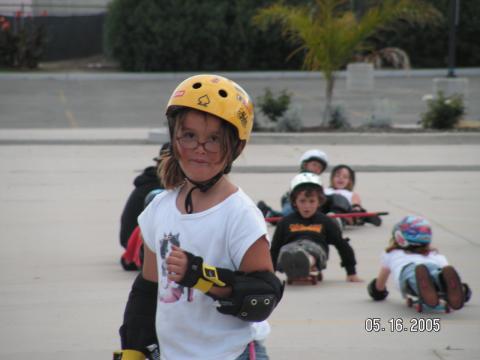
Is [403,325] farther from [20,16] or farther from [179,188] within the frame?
[20,16]

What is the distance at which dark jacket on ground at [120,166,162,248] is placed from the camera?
8.14 m

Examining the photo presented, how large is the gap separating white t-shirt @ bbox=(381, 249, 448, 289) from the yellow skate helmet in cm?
361

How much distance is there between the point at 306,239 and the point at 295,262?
10.2 inches

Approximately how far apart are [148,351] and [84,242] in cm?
635

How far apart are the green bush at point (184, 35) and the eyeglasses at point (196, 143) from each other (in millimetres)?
31217

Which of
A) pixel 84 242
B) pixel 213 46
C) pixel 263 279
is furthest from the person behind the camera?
pixel 213 46

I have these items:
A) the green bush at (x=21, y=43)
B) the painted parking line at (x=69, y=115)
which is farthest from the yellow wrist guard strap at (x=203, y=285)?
the green bush at (x=21, y=43)

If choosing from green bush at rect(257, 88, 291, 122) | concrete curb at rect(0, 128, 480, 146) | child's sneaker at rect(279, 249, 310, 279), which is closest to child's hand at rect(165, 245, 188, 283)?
child's sneaker at rect(279, 249, 310, 279)

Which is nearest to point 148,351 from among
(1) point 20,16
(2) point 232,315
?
(2) point 232,315

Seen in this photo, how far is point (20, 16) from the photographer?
Answer: 35844 mm

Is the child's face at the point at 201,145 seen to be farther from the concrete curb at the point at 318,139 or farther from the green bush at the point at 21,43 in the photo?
the green bush at the point at 21,43

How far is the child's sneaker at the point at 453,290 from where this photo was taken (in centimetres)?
618

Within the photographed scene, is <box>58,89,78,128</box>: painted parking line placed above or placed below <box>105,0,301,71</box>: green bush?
below

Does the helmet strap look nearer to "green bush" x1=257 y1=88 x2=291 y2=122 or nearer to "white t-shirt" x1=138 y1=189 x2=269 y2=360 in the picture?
"white t-shirt" x1=138 y1=189 x2=269 y2=360
